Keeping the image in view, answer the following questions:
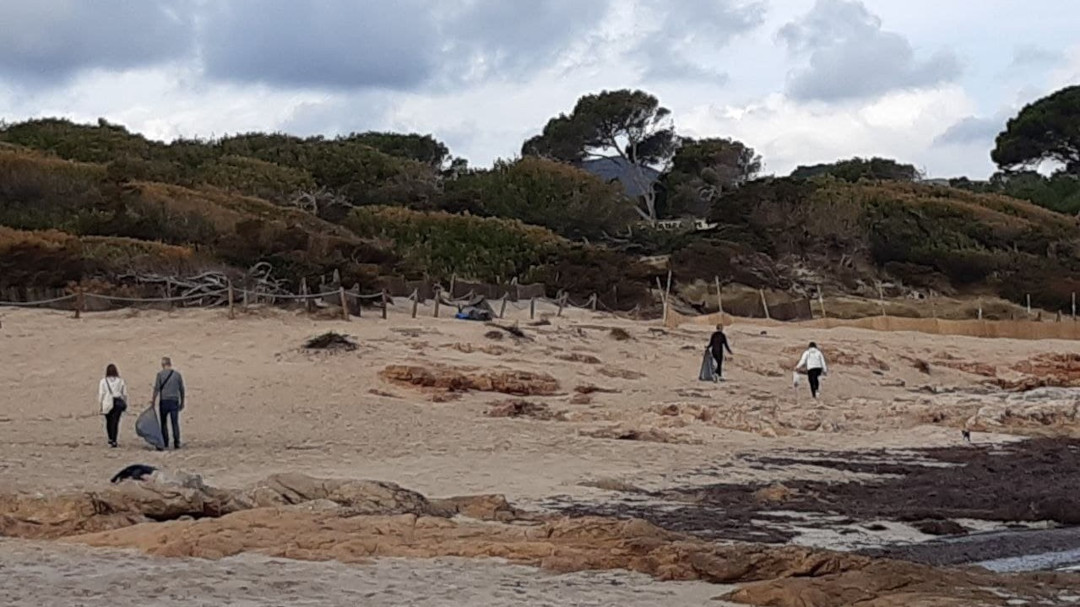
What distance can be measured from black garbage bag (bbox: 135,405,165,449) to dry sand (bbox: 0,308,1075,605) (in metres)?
0.32

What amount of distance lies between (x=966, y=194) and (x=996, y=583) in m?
61.2

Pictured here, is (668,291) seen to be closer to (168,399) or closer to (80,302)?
(80,302)

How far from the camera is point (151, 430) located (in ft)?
55.9

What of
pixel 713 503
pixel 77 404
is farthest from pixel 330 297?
pixel 713 503

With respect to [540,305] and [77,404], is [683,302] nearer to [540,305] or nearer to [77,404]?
[540,305]

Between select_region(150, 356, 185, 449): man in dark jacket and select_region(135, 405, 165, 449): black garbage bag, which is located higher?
select_region(150, 356, 185, 449): man in dark jacket

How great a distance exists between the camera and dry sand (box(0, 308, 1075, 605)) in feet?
31.6

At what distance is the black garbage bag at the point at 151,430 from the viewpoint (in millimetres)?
16953

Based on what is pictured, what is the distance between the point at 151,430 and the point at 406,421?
396cm

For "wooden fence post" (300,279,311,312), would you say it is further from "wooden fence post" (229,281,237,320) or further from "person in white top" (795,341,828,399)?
"person in white top" (795,341,828,399)

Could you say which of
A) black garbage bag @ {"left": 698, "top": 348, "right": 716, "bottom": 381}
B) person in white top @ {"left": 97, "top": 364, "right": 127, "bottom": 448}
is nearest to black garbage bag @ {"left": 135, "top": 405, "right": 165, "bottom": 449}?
person in white top @ {"left": 97, "top": 364, "right": 127, "bottom": 448}

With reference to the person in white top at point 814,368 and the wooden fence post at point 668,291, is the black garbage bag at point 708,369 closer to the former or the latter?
the person in white top at point 814,368

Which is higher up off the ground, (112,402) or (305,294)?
(305,294)

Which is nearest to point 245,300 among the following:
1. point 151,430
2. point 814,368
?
point 151,430
